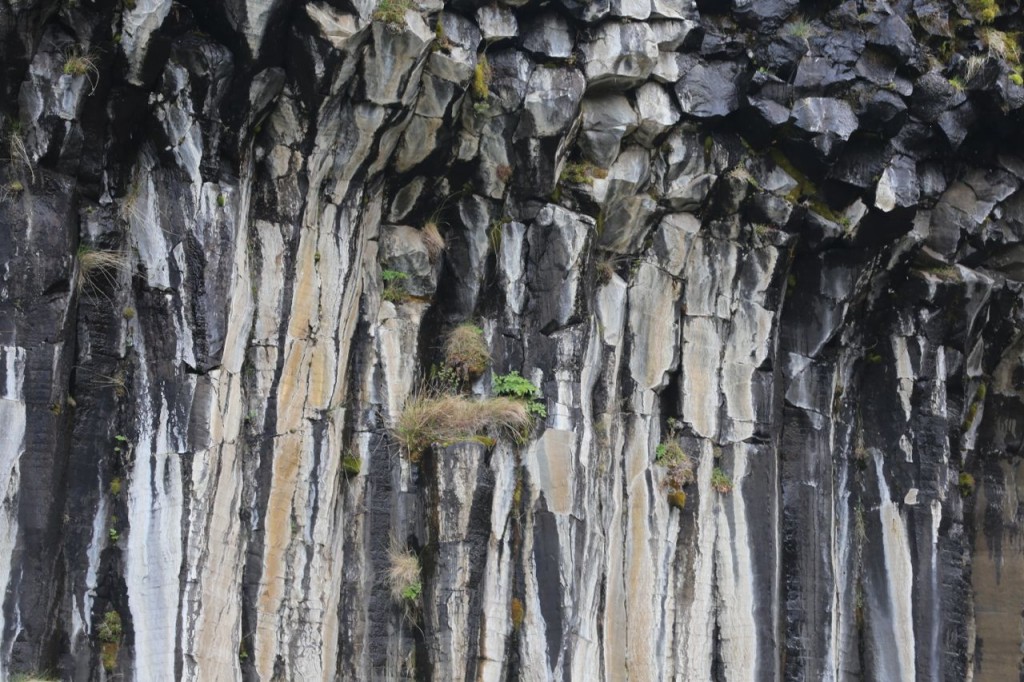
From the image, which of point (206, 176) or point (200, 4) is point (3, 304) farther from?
point (200, 4)

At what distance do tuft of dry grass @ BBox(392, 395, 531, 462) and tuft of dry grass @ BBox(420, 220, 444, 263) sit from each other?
1752mm

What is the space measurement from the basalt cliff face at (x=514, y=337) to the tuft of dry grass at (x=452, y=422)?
66mm

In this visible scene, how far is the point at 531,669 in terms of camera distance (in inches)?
464

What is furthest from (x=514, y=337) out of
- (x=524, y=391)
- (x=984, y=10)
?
(x=984, y=10)

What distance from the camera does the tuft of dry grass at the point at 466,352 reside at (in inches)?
501

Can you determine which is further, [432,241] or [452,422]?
[432,241]

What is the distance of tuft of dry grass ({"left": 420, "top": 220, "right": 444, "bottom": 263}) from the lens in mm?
12984

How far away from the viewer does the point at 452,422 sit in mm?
12203

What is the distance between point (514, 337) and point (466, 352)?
0.59 meters

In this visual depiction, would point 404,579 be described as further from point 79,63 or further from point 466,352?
point 79,63

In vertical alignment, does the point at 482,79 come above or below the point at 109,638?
above

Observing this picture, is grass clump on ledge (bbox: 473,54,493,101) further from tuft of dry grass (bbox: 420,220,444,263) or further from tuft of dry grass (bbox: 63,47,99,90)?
tuft of dry grass (bbox: 63,47,99,90)

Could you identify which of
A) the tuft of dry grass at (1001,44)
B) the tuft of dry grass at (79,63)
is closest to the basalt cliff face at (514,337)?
the tuft of dry grass at (79,63)

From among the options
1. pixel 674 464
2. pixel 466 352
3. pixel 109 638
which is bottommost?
pixel 109 638
